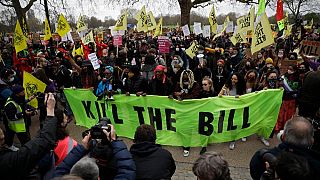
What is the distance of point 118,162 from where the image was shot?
265 centimetres

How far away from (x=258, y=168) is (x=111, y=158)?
1.29 m

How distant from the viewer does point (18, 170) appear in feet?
7.57

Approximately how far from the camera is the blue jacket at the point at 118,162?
8.58 feet

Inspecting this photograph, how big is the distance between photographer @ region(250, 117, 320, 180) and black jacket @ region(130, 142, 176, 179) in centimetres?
81

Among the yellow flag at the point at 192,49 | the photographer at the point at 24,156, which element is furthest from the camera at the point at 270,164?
the yellow flag at the point at 192,49

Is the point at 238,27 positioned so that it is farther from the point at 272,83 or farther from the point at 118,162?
the point at 118,162

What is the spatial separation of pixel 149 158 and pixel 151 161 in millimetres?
41

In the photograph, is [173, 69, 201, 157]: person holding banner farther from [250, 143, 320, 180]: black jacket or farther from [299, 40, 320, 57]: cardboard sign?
[299, 40, 320, 57]: cardboard sign

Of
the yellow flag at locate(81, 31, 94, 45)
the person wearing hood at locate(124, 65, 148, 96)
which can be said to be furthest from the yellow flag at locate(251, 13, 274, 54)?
the yellow flag at locate(81, 31, 94, 45)

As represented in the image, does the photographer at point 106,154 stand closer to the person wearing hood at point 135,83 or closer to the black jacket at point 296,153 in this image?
the black jacket at point 296,153

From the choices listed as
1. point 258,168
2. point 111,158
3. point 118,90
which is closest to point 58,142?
point 111,158

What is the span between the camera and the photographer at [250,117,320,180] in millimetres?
2303

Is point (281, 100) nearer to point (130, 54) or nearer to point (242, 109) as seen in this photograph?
point (242, 109)

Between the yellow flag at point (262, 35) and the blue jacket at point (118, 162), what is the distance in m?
4.38
